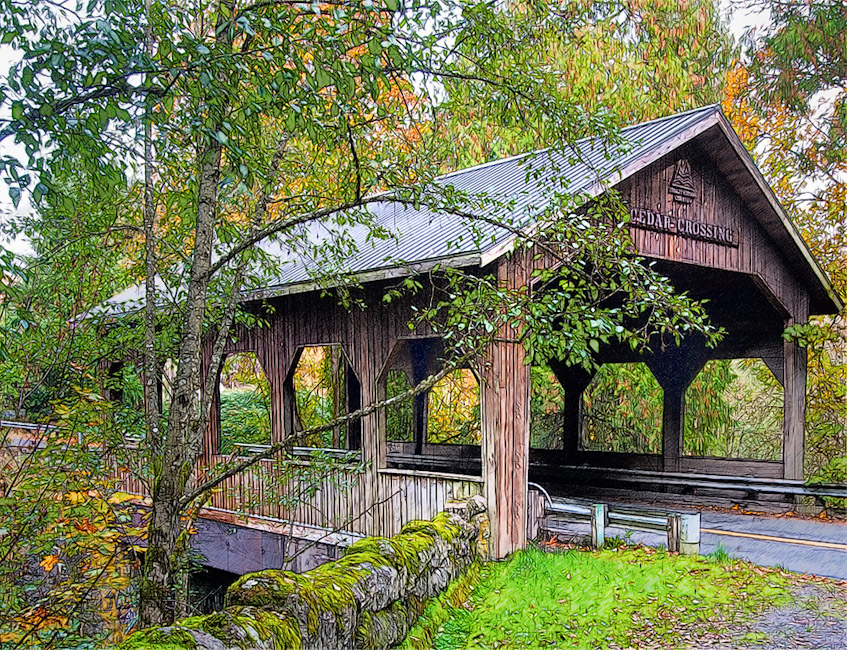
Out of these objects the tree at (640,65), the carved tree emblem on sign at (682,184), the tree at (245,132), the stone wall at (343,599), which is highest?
the tree at (640,65)

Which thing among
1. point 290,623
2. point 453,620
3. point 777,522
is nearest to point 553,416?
point 777,522

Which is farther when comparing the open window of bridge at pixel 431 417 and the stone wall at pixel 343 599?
the open window of bridge at pixel 431 417

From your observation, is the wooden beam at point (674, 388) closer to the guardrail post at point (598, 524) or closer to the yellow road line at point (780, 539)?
the yellow road line at point (780, 539)

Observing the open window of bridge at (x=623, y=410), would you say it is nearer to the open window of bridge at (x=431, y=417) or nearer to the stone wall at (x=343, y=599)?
the open window of bridge at (x=431, y=417)

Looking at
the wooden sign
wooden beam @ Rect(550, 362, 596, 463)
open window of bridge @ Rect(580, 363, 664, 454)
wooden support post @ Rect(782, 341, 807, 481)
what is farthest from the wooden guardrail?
open window of bridge @ Rect(580, 363, 664, 454)

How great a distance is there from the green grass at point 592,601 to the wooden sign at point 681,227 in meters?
4.08

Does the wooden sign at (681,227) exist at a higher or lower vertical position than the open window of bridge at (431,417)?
higher

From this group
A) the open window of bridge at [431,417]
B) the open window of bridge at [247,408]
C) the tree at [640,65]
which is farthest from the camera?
the open window of bridge at [247,408]

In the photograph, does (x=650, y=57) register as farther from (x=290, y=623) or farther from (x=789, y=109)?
(x=290, y=623)

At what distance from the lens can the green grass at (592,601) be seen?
5.96 metres

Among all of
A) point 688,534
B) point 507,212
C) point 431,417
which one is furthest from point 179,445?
point 431,417

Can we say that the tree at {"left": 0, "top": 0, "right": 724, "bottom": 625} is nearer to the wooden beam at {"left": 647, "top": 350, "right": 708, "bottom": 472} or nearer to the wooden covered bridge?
the wooden covered bridge

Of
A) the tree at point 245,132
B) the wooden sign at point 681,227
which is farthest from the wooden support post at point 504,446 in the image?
the wooden sign at point 681,227

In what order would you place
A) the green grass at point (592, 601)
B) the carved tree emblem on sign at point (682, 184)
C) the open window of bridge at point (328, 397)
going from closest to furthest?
the green grass at point (592, 601), the carved tree emblem on sign at point (682, 184), the open window of bridge at point (328, 397)
